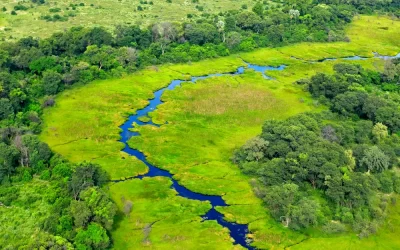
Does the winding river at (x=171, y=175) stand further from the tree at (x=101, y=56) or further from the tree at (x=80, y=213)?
the tree at (x=80, y=213)

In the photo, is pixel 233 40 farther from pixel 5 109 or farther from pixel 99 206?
pixel 99 206

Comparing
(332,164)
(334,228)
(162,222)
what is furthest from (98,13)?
(334,228)

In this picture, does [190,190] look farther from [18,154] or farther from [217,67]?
[217,67]

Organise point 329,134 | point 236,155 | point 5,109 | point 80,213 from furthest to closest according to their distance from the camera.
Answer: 1. point 5,109
2. point 329,134
3. point 236,155
4. point 80,213

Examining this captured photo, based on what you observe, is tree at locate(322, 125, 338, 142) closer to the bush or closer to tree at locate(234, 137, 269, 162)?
tree at locate(234, 137, 269, 162)

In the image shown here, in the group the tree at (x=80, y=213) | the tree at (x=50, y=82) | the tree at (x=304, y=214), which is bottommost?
the tree at (x=304, y=214)

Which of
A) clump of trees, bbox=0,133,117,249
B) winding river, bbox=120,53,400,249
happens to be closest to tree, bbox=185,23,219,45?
winding river, bbox=120,53,400,249

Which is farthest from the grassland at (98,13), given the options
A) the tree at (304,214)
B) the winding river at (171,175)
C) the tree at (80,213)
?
the tree at (304,214)
